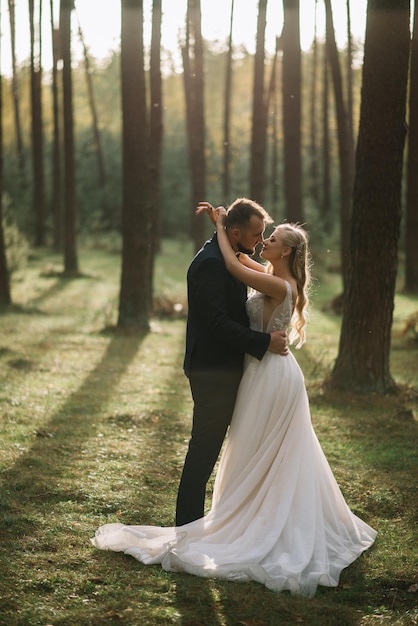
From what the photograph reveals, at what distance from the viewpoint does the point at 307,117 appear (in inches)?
2099

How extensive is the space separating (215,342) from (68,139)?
20.6 meters

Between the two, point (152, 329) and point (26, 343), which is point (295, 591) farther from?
point (152, 329)

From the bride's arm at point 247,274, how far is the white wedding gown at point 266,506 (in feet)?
0.36

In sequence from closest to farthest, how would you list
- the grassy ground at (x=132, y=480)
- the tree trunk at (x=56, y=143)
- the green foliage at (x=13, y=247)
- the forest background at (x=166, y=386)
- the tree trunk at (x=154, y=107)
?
the grassy ground at (x=132, y=480)
the forest background at (x=166, y=386)
the tree trunk at (x=154, y=107)
the green foliage at (x=13, y=247)
the tree trunk at (x=56, y=143)

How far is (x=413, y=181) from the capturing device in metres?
19.0

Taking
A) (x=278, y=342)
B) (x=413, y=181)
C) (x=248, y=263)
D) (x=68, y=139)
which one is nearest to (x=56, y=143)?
(x=68, y=139)

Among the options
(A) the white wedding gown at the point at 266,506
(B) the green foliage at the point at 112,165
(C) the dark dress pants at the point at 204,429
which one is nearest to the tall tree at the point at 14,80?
(B) the green foliage at the point at 112,165

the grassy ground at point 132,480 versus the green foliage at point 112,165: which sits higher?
the green foliage at point 112,165

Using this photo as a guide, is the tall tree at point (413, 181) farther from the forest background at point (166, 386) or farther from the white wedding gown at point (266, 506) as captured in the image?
the white wedding gown at point (266, 506)

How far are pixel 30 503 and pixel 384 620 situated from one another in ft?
9.33

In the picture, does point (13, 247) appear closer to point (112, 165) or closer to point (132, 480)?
point (132, 480)

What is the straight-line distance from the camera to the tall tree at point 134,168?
47.4ft

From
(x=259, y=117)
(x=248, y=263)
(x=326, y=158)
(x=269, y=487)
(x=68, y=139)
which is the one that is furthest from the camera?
(x=326, y=158)

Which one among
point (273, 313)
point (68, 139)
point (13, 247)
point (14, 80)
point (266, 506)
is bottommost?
point (266, 506)
